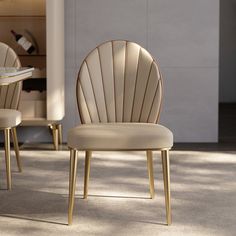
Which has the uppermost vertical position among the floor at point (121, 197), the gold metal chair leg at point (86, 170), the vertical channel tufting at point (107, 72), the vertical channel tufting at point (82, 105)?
the vertical channel tufting at point (107, 72)

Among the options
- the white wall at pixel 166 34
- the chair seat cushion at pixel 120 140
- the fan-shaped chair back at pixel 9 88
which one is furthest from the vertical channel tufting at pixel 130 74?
the white wall at pixel 166 34

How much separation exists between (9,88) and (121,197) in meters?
0.98

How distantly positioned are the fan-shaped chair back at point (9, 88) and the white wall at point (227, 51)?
5.27 meters

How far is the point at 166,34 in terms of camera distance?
5191 mm

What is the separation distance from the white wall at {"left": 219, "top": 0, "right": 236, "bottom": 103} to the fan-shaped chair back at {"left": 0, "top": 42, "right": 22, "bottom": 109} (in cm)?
527

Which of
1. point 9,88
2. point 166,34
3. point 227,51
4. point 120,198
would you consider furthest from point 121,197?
point 227,51

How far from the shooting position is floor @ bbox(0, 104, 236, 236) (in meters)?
2.84

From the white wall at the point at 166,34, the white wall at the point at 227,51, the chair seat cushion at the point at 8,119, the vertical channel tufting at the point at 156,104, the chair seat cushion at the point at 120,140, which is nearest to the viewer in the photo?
the chair seat cushion at the point at 120,140

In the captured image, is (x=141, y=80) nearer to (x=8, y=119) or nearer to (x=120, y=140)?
(x=120, y=140)

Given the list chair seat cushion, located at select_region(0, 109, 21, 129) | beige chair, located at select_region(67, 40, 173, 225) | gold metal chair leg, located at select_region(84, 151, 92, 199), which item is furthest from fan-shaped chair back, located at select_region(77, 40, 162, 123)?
chair seat cushion, located at select_region(0, 109, 21, 129)

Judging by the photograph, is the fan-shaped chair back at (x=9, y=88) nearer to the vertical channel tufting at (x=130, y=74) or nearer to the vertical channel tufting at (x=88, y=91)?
the vertical channel tufting at (x=88, y=91)

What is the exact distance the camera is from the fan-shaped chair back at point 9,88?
149 inches

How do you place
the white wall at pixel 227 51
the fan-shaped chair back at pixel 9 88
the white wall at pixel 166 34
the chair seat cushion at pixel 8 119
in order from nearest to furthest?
the chair seat cushion at pixel 8 119, the fan-shaped chair back at pixel 9 88, the white wall at pixel 166 34, the white wall at pixel 227 51

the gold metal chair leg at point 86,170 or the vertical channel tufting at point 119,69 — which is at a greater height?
the vertical channel tufting at point 119,69
